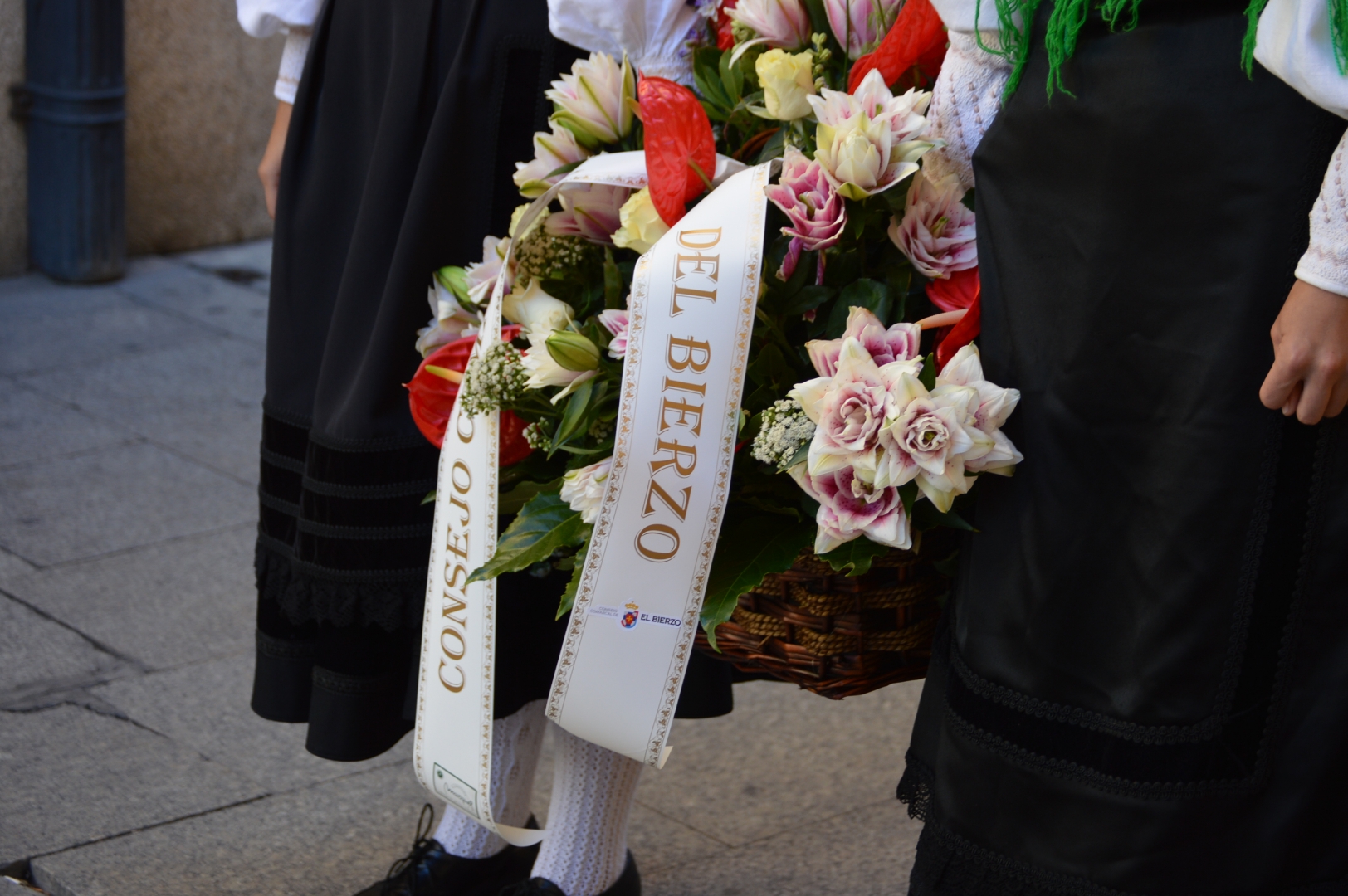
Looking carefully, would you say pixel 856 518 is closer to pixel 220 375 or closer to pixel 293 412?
pixel 293 412

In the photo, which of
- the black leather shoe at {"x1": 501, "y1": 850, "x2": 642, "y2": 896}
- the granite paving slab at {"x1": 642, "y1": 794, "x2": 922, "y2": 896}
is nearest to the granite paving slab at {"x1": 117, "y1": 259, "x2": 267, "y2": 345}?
the granite paving slab at {"x1": 642, "y1": 794, "x2": 922, "y2": 896}

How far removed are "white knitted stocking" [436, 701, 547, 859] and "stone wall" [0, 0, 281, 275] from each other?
401 cm

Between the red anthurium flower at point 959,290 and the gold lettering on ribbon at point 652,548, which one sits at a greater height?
the red anthurium flower at point 959,290

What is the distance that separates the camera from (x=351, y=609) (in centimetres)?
168

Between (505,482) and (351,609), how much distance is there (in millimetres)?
330

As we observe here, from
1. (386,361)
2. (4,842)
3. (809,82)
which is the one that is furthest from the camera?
(4,842)

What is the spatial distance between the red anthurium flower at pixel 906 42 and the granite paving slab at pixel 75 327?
139 inches

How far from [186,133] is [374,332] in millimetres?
4308

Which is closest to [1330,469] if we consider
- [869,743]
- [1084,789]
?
[1084,789]

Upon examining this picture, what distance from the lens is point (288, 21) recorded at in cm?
180

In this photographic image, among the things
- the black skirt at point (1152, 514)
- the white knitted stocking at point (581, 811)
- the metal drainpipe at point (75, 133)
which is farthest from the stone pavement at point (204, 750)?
the metal drainpipe at point (75, 133)

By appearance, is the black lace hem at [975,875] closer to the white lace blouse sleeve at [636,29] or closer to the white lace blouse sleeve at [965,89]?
the white lace blouse sleeve at [965,89]

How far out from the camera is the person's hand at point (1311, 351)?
0.97 metres

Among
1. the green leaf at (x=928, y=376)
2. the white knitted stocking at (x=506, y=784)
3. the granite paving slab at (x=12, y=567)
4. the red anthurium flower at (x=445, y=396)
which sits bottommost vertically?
the granite paving slab at (x=12, y=567)
